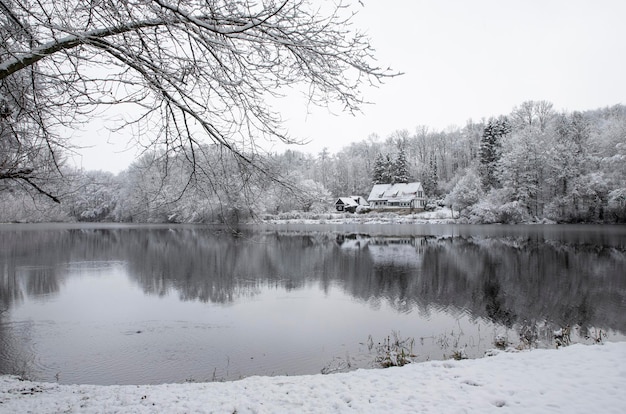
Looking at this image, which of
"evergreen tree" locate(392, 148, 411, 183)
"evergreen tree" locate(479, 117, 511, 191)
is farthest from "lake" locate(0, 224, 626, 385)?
"evergreen tree" locate(392, 148, 411, 183)

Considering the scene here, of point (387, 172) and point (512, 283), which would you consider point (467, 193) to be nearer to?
point (387, 172)

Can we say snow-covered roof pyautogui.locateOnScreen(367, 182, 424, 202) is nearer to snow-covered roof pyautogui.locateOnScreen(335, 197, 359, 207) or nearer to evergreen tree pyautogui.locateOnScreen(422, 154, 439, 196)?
evergreen tree pyautogui.locateOnScreen(422, 154, 439, 196)

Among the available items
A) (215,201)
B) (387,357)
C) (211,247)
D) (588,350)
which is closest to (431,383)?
(387,357)

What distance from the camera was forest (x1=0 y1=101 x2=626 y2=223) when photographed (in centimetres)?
386

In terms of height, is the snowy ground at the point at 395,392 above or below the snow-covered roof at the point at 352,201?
below

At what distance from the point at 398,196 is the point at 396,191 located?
1036 millimetres

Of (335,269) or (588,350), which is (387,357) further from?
(335,269)

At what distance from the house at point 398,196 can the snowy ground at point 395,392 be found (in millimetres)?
57254

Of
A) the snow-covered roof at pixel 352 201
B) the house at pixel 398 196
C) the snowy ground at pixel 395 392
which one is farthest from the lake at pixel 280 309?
the snow-covered roof at pixel 352 201

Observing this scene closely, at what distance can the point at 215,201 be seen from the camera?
160 inches

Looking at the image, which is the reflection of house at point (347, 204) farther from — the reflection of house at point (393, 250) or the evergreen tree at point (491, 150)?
the reflection of house at point (393, 250)

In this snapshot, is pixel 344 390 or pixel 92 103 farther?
pixel 344 390

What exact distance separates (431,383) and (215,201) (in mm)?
3873

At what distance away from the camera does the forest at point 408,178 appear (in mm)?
3861
